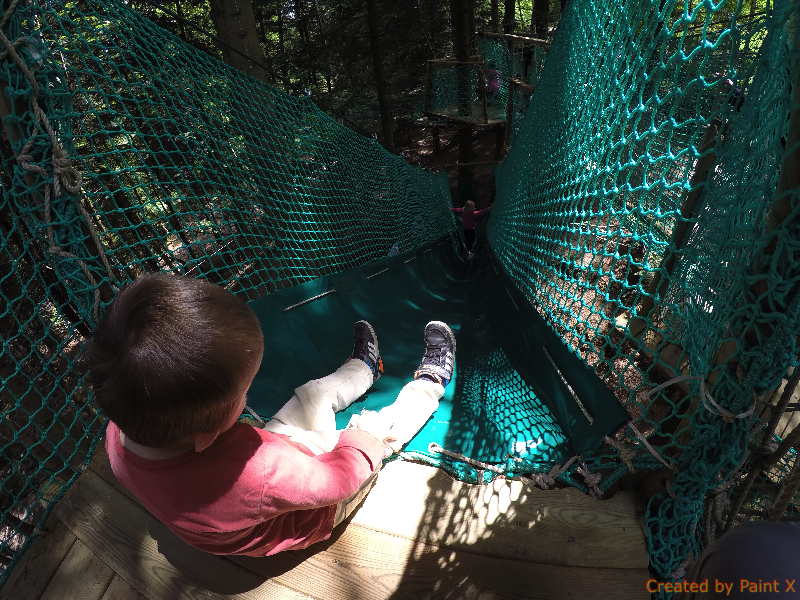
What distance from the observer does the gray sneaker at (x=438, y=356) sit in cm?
186

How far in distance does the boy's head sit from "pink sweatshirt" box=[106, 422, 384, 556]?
0.43ft

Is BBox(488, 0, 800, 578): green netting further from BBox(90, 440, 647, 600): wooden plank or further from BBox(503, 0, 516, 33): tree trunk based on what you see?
BBox(503, 0, 516, 33): tree trunk

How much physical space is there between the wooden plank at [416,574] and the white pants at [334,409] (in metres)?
0.29

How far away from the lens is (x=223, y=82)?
2229mm

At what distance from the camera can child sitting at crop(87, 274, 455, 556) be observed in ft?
2.49

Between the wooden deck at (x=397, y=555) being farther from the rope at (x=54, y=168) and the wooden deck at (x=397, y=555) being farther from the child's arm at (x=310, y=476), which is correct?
the rope at (x=54, y=168)

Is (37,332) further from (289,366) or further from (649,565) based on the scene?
(649,565)

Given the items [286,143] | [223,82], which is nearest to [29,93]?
[223,82]

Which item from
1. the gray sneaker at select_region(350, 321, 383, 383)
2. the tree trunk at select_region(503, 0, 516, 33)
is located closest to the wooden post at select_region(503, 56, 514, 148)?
the tree trunk at select_region(503, 0, 516, 33)

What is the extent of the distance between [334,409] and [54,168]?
1.16m

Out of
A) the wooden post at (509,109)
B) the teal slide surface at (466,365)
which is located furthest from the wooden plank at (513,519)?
the wooden post at (509,109)

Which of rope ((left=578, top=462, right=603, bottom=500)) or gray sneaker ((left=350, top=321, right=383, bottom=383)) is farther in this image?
gray sneaker ((left=350, top=321, right=383, bottom=383))

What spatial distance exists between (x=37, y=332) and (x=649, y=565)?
319cm

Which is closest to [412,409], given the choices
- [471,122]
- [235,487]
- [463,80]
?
[235,487]
